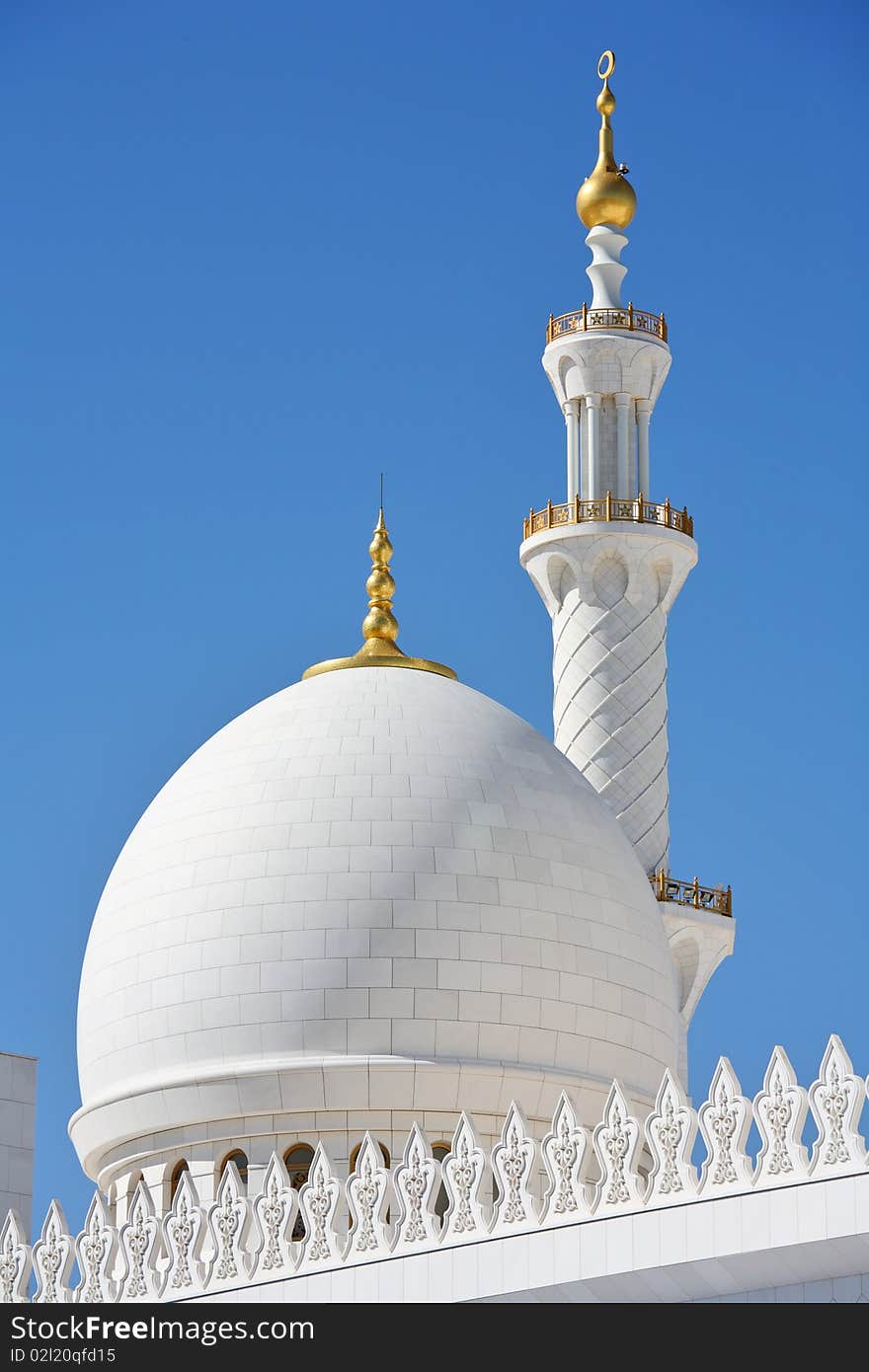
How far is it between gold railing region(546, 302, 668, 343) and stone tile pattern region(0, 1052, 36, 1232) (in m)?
13.0

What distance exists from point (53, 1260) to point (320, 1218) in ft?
10.6

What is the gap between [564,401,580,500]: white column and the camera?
37438 mm

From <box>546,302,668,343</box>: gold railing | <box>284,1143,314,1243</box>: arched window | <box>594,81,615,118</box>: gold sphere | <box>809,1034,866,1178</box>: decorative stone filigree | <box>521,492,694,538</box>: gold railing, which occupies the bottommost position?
<box>809,1034,866,1178</box>: decorative stone filigree

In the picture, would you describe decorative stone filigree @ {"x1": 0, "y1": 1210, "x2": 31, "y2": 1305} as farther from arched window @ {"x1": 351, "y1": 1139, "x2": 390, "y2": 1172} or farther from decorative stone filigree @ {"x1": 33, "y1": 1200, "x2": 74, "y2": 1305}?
arched window @ {"x1": 351, "y1": 1139, "x2": 390, "y2": 1172}

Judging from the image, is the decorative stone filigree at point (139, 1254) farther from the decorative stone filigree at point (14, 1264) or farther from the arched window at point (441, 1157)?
the arched window at point (441, 1157)

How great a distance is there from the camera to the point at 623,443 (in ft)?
123

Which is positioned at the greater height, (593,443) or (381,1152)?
(593,443)

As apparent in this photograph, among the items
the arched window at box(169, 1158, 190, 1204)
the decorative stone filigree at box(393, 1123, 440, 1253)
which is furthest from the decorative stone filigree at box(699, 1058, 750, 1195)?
the arched window at box(169, 1158, 190, 1204)

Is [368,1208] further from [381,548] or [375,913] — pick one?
[381,548]

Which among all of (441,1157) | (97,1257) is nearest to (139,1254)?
(97,1257)

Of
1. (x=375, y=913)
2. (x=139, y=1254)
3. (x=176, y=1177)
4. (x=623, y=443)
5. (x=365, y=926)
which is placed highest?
(x=623, y=443)

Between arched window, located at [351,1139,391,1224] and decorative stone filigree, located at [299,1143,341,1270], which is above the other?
arched window, located at [351,1139,391,1224]
